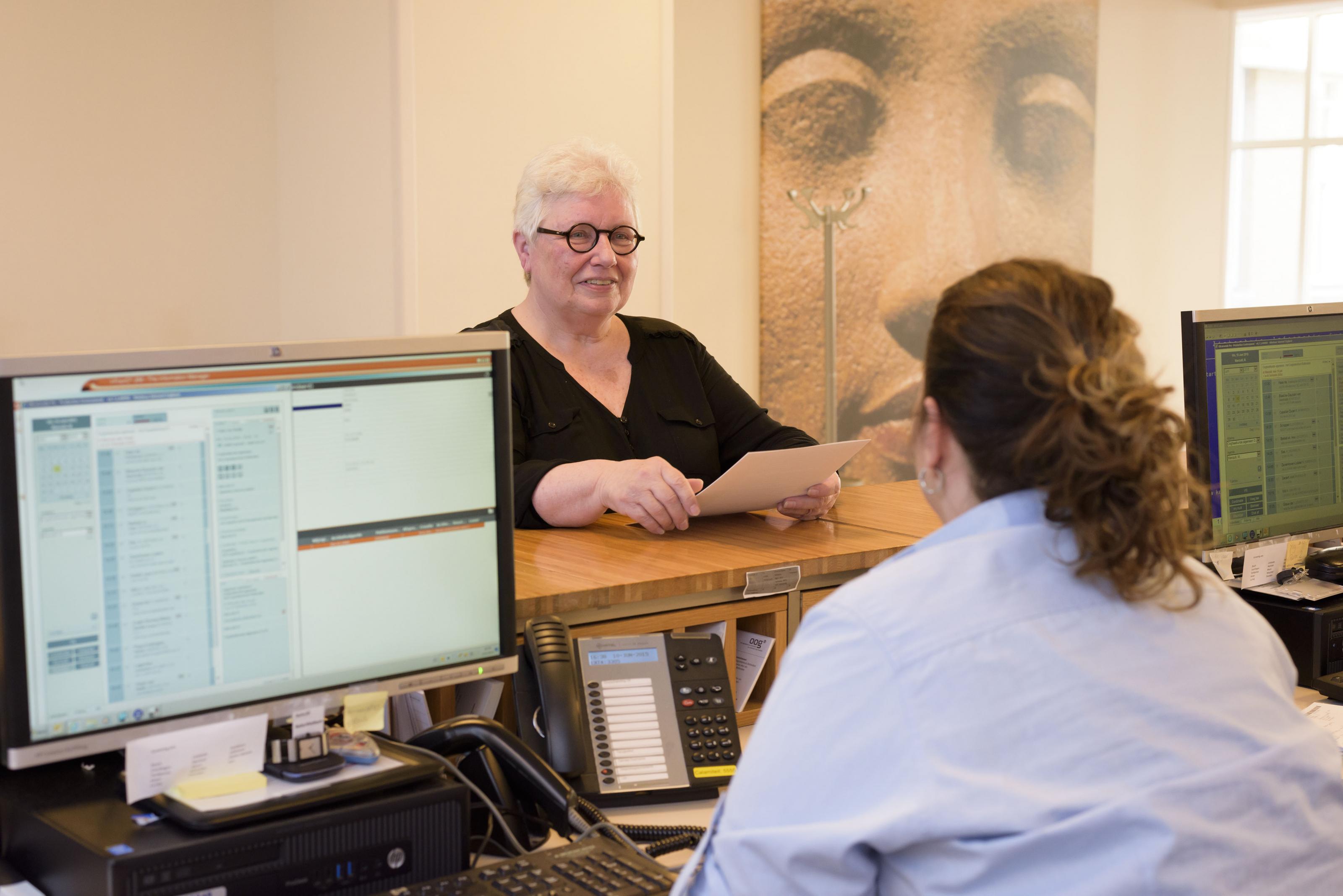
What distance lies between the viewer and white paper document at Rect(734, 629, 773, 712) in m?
1.70

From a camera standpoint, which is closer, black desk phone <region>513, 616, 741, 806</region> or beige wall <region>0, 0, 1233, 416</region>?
black desk phone <region>513, 616, 741, 806</region>

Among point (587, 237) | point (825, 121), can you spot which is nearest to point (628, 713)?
point (587, 237)

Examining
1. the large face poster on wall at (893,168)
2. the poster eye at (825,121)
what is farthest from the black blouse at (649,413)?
the poster eye at (825,121)

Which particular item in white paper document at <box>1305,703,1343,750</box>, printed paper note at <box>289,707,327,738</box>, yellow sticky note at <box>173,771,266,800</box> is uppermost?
printed paper note at <box>289,707,327,738</box>

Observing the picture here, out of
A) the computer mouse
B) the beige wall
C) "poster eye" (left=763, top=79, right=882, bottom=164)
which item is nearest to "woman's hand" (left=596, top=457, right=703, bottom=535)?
the computer mouse

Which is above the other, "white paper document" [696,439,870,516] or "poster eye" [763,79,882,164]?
"poster eye" [763,79,882,164]

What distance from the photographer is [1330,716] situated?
180cm

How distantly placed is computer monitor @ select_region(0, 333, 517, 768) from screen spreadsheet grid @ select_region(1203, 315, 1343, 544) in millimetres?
1258

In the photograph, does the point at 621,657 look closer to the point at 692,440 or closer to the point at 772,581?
the point at 772,581

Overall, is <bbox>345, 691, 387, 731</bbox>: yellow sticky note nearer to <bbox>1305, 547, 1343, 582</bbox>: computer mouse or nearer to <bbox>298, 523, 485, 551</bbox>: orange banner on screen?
<bbox>298, 523, 485, 551</bbox>: orange banner on screen

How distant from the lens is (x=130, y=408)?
3.46 ft

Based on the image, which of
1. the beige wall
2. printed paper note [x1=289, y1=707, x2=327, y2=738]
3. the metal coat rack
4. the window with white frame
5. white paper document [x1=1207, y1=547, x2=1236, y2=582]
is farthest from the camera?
the window with white frame

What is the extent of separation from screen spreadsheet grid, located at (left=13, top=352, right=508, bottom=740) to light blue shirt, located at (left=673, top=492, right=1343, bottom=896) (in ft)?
1.37

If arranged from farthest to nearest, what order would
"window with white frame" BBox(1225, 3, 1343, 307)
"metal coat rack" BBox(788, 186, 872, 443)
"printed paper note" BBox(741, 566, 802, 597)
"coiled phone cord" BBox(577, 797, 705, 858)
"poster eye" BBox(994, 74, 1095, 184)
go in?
1. "window with white frame" BBox(1225, 3, 1343, 307)
2. "poster eye" BBox(994, 74, 1095, 184)
3. "metal coat rack" BBox(788, 186, 872, 443)
4. "printed paper note" BBox(741, 566, 802, 597)
5. "coiled phone cord" BBox(577, 797, 705, 858)
